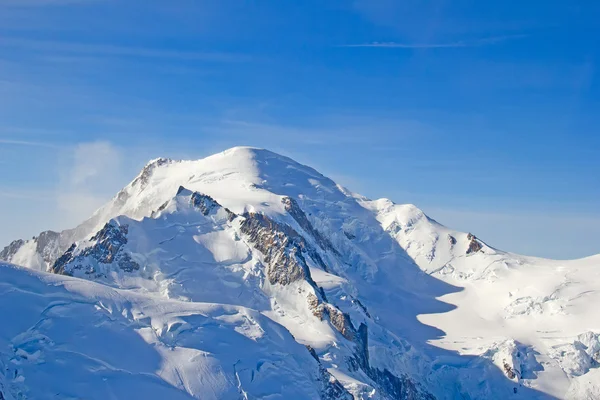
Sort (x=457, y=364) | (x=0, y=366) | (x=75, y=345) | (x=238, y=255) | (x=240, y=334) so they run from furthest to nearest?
(x=457, y=364), (x=238, y=255), (x=240, y=334), (x=75, y=345), (x=0, y=366)

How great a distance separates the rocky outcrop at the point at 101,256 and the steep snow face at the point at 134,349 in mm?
42569

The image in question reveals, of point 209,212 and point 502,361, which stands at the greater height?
point 209,212

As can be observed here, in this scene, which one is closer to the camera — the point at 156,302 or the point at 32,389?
the point at 32,389

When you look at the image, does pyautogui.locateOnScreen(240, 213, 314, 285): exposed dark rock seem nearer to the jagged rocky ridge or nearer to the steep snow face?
the jagged rocky ridge

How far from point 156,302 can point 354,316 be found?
62770mm

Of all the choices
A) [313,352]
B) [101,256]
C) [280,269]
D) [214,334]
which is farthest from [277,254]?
[214,334]

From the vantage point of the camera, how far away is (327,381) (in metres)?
136

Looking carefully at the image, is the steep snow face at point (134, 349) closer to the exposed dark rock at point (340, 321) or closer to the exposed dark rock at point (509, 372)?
the exposed dark rock at point (340, 321)

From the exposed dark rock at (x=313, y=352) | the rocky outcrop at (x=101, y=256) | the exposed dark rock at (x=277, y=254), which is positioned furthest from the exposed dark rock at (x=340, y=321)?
the rocky outcrop at (x=101, y=256)

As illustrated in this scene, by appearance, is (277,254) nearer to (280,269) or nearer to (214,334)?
(280,269)

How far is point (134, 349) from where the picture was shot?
120 meters

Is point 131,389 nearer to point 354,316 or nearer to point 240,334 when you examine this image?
point 240,334

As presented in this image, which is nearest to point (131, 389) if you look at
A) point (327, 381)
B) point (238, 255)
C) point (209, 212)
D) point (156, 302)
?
point (156, 302)

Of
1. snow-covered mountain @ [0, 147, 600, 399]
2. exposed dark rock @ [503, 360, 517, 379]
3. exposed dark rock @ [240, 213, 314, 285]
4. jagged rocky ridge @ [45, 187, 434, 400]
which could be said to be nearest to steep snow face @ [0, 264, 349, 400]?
snow-covered mountain @ [0, 147, 600, 399]
